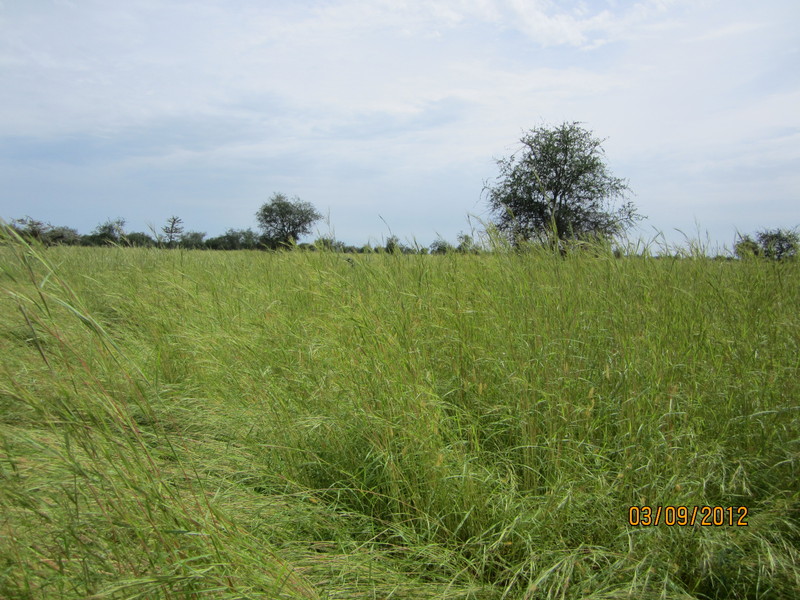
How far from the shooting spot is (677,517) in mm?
1783

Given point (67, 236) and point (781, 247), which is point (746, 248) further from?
point (67, 236)

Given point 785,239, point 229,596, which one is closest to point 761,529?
point 229,596

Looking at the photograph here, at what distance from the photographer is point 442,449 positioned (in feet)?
6.34

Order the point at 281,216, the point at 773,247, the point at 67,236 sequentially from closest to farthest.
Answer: the point at 773,247
the point at 67,236
the point at 281,216

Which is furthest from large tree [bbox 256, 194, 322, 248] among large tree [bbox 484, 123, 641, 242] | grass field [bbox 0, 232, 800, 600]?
grass field [bbox 0, 232, 800, 600]

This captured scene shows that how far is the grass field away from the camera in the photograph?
1.30 metres

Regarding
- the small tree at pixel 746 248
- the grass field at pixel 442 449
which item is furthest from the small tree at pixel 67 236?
the small tree at pixel 746 248

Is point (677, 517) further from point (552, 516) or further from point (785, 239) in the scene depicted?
point (785, 239)

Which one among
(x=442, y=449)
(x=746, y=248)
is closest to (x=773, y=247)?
(x=746, y=248)

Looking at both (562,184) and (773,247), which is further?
(562,184)

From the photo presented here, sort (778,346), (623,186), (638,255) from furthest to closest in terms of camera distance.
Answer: (623,186), (638,255), (778,346)

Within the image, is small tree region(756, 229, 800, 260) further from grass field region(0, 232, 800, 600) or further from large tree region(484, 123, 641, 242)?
large tree region(484, 123, 641, 242)

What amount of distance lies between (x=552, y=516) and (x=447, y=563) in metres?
0.41

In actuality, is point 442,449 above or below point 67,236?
below
